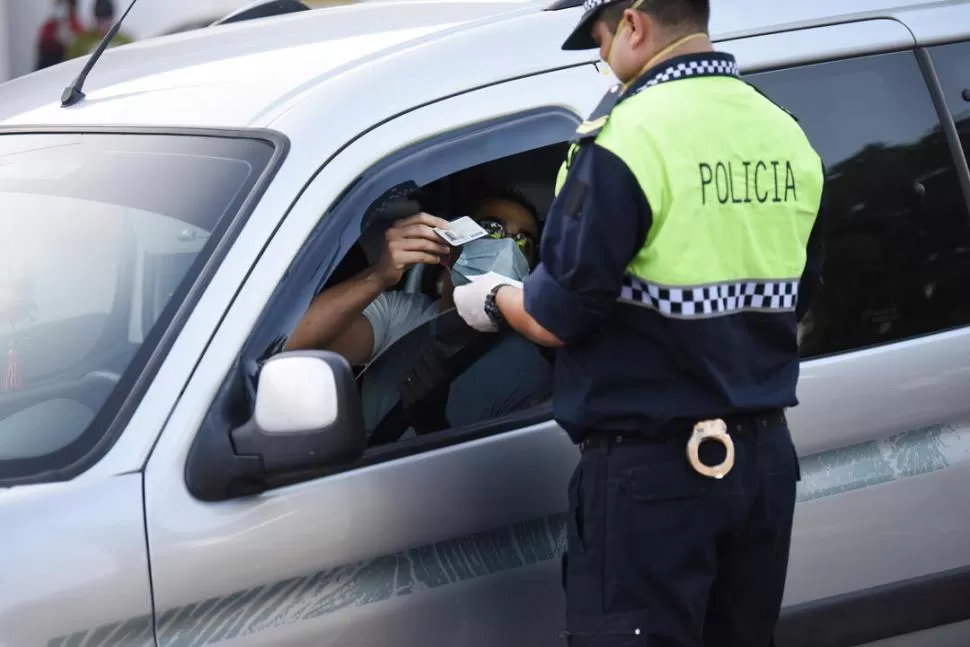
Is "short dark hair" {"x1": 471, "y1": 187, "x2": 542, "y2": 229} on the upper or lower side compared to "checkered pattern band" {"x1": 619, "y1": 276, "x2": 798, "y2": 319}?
→ lower

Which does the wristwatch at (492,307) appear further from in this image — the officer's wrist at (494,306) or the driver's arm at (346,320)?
the driver's arm at (346,320)

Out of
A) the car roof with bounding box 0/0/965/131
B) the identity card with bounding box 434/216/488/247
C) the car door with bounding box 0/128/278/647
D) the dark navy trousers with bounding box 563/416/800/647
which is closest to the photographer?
the car door with bounding box 0/128/278/647

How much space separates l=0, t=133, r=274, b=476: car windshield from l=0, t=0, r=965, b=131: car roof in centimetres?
9

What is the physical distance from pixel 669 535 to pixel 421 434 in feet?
1.50

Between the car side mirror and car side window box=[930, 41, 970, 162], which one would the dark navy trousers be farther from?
car side window box=[930, 41, 970, 162]

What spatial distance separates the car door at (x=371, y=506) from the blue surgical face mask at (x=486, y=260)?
0.20m

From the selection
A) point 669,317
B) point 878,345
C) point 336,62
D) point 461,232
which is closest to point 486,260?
point 461,232

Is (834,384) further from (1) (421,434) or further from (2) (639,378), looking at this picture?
(1) (421,434)

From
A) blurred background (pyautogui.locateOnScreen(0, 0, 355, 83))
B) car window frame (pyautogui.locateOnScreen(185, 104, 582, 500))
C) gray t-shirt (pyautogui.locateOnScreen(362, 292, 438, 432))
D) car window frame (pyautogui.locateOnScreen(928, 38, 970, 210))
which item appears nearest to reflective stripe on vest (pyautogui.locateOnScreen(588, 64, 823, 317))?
car window frame (pyautogui.locateOnScreen(185, 104, 582, 500))

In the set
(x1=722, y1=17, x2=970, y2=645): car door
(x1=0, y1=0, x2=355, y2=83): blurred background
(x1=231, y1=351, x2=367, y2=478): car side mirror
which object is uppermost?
(x1=231, y1=351, x2=367, y2=478): car side mirror

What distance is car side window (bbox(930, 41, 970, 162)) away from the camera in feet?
9.73

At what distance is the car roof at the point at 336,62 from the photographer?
7.94 ft

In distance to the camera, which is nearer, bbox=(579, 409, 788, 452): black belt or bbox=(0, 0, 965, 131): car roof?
bbox=(579, 409, 788, 452): black belt

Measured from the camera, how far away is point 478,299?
2369 millimetres
